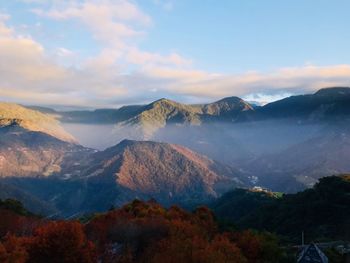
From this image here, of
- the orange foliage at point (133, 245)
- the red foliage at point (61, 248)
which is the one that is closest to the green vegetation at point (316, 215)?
the orange foliage at point (133, 245)

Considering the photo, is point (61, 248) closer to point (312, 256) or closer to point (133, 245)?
point (133, 245)

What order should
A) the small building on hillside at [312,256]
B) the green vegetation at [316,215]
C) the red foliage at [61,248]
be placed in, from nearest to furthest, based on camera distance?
the small building on hillside at [312,256], the red foliage at [61,248], the green vegetation at [316,215]

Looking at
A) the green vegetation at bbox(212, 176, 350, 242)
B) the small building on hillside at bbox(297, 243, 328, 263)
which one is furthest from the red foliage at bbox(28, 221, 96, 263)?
the green vegetation at bbox(212, 176, 350, 242)

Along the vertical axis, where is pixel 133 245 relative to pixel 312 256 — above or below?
below

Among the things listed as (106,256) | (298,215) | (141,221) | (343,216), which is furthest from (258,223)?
(106,256)

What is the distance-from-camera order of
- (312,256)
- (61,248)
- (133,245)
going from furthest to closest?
(133,245)
(61,248)
(312,256)

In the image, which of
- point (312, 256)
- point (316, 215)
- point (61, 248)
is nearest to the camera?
point (312, 256)

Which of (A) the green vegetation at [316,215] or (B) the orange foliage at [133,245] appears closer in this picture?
(B) the orange foliage at [133,245]

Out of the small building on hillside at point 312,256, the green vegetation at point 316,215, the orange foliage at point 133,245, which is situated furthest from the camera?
the green vegetation at point 316,215

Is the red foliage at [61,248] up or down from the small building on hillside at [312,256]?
down

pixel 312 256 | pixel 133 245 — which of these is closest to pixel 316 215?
pixel 133 245

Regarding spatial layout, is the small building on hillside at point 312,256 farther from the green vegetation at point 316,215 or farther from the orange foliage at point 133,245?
the green vegetation at point 316,215

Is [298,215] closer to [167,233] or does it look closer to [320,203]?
[320,203]
